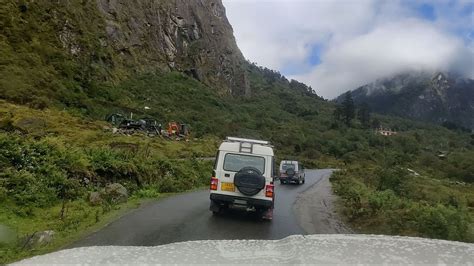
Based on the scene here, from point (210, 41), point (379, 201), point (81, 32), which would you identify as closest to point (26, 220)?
→ point (379, 201)

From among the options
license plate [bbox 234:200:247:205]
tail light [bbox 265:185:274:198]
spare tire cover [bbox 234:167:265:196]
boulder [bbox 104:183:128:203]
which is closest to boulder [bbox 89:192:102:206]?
boulder [bbox 104:183:128:203]

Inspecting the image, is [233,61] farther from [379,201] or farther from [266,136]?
[379,201]

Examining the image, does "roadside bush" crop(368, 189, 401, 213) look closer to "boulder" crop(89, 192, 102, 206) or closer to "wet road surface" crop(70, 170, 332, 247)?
"wet road surface" crop(70, 170, 332, 247)

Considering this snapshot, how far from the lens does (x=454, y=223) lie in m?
12.6

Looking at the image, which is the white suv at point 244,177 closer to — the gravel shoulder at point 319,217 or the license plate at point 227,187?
the license plate at point 227,187

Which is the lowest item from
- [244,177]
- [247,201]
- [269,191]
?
[247,201]

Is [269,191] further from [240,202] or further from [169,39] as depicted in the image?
[169,39]

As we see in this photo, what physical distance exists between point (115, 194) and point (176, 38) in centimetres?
7366

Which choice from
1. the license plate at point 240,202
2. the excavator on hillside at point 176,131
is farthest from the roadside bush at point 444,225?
the excavator on hillside at point 176,131

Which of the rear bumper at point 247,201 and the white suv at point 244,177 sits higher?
the white suv at point 244,177

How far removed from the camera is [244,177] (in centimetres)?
1395

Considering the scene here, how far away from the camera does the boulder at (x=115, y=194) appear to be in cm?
1658

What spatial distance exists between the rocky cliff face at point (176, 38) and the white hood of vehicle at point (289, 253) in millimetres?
62677

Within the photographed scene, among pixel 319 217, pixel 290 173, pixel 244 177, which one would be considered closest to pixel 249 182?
pixel 244 177
